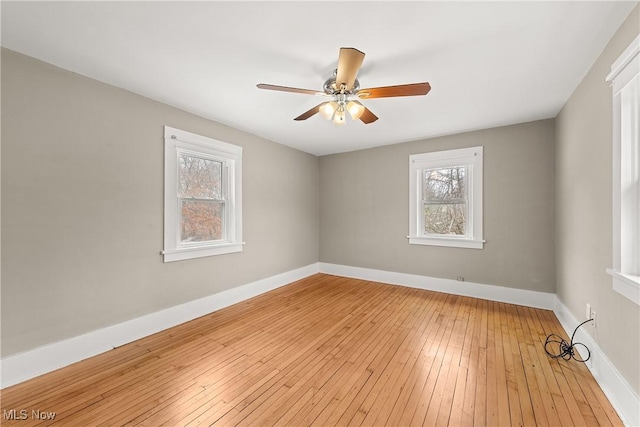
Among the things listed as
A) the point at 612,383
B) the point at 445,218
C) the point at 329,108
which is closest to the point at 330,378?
the point at 612,383

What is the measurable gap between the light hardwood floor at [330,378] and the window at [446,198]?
1.33 meters

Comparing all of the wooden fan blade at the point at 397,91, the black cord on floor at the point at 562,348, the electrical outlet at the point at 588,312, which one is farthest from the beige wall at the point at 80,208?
the electrical outlet at the point at 588,312

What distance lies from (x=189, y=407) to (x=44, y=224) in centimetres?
190

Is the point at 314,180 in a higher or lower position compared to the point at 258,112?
lower

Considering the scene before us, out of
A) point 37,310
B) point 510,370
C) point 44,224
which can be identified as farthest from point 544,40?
point 37,310

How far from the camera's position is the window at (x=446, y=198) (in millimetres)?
3881

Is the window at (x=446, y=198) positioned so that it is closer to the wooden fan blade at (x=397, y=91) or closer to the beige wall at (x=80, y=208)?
the wooden fan blade at (x=397, y=91)

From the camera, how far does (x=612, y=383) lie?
175cm

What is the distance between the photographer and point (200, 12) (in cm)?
160

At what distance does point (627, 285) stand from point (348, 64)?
7.60 ft

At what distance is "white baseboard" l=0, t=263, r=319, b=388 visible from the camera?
196 centimetres

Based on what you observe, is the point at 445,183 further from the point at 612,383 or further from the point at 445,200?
the point at 612,383

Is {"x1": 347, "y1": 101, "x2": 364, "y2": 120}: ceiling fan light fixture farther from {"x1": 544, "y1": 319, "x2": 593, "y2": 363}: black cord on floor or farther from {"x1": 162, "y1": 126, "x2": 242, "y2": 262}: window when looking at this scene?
{"x1": 544, "y1": 319, "x2": 593, "y2": 363}: black cord on floor

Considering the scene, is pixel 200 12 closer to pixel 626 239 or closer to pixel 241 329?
pixel 241 329
